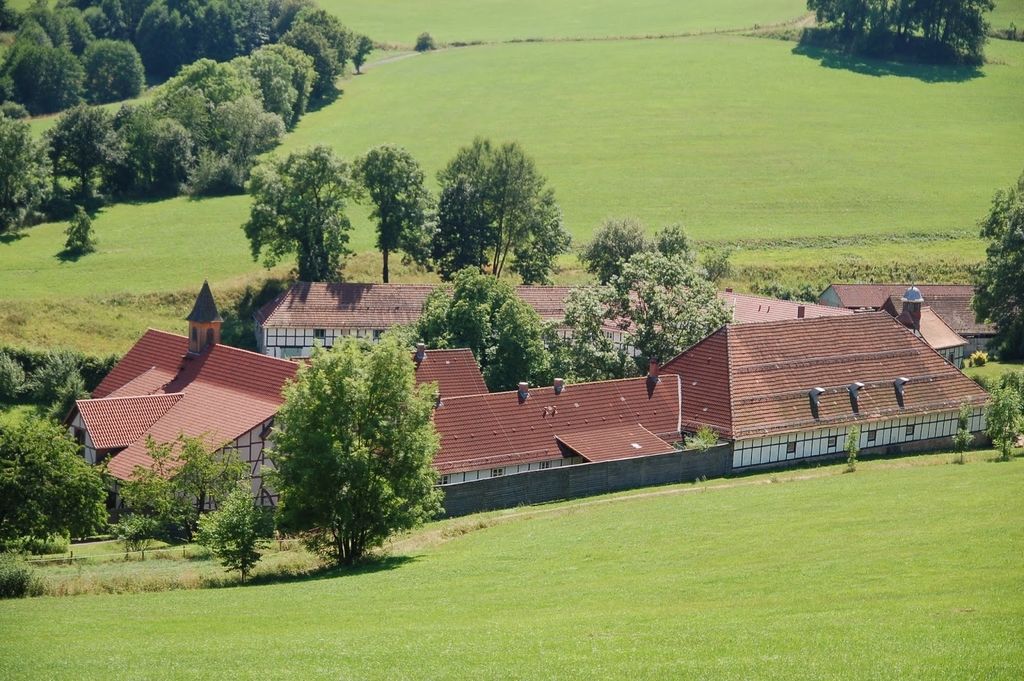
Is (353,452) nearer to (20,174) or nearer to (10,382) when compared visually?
(10,382)

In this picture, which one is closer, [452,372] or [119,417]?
[119,417]

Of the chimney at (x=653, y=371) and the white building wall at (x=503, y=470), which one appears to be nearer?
the white building wall at (x=503, y=470)

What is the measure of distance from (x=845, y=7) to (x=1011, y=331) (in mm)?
75152

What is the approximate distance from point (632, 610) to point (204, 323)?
40.1 m

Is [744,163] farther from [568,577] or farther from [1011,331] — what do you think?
[568,577]

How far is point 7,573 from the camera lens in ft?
127

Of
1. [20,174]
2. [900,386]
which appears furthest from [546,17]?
[900,386]

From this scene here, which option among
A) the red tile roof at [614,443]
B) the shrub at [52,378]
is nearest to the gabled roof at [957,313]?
the red tile roof at [614,443]

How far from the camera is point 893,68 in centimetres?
15212

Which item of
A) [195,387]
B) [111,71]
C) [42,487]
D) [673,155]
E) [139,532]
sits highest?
[111,71]

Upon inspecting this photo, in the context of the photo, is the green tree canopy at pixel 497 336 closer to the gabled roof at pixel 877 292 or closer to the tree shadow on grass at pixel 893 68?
the gabled roof at pixel 877 292

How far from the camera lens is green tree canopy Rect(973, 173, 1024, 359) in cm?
8638

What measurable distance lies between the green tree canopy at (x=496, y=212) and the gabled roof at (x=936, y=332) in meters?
25.5

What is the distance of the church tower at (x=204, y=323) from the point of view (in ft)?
223
